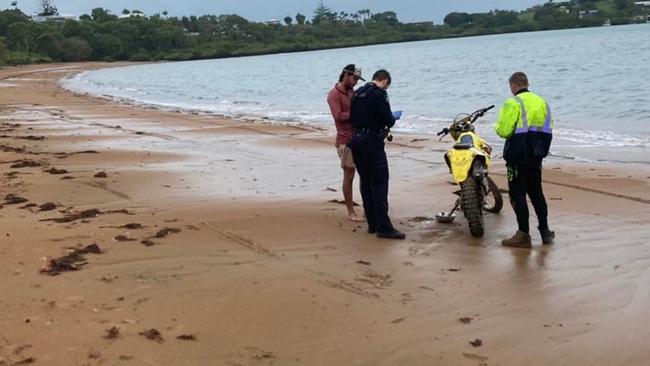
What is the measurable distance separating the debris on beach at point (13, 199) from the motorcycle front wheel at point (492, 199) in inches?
205

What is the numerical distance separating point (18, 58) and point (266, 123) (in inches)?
3164

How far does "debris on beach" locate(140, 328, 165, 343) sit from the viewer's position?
158 inches

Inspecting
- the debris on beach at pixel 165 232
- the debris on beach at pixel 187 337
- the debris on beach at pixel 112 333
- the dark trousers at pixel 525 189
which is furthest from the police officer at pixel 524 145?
the debris on beach at pixel 112 333

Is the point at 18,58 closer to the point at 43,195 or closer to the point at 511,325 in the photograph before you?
the point at 43,195

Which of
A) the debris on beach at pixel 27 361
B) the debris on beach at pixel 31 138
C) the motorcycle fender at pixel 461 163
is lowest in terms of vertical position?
the debris on beach at pixel 31 138

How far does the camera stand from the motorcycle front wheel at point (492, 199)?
25.8 feet

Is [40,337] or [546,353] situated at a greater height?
[40,337]

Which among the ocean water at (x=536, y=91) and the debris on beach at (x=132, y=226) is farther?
the ocean water at (x=536, y=91)

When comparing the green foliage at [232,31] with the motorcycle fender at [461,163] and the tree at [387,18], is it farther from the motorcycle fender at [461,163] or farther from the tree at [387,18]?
the motorcycle fender at [461,163]

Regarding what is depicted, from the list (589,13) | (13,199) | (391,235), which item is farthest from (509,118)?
(589,13)

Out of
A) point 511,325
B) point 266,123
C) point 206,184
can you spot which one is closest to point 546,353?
point 511,325

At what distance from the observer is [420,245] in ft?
21.4

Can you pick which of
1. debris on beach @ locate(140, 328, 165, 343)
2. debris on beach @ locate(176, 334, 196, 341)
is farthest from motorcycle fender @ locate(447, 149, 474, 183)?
debris on beach @ locate(140, 328, 165, 343)

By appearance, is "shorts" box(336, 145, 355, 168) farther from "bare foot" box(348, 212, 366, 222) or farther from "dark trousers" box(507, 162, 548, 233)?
"dark trousers" box(507, 162, 548, 233)
